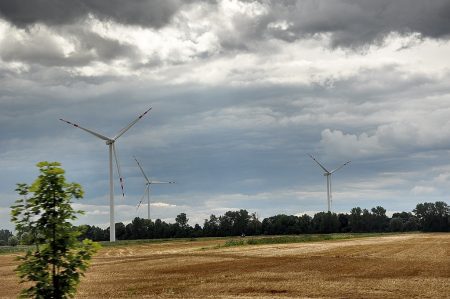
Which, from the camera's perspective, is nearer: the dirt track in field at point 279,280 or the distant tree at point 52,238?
the distant tree at point 52,238

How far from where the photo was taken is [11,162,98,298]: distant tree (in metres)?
15.9

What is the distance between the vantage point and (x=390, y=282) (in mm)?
33000

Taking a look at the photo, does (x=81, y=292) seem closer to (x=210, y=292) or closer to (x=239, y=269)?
(x=210, y=292)

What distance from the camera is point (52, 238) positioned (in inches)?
634

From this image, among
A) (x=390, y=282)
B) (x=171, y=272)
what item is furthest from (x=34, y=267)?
(x=171, y=272)

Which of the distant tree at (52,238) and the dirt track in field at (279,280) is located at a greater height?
the distant tree at (52,238)

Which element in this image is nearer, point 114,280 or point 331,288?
point 331,288

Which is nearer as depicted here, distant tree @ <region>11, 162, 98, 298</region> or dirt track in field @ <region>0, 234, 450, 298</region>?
distant tree @ <region>11, 162, 98, 298</region>

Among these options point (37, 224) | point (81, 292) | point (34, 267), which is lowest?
point (81, 292)

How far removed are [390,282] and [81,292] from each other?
17112 mm

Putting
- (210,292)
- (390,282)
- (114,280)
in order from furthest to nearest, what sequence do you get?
(114,280)
(390,282)
(210,292)

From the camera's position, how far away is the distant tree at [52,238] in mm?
15938

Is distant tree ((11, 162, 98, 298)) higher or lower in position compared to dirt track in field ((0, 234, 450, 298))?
higher

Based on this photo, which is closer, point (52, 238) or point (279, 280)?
point (52, 238)
